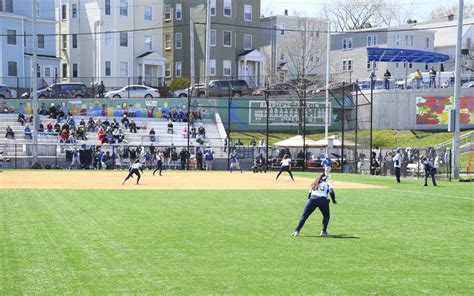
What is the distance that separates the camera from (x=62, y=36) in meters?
77.1

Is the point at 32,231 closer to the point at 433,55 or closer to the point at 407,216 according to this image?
the point at 407,216

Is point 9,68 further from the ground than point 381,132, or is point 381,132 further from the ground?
point 9,68

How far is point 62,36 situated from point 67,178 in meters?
44.7

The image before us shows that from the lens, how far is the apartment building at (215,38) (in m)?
75.9

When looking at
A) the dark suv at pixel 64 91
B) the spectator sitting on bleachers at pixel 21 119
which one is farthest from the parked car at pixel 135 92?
the spectator sitting on bleachers at pixel 21 119

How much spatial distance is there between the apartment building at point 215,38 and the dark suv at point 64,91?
54.7ft

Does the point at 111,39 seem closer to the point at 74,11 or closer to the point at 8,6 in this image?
the point at 74,11

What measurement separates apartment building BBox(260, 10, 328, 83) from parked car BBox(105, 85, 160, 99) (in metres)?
19.8

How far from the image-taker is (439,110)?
58125 mm

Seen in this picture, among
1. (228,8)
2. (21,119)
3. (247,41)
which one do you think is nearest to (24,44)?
(21,119)

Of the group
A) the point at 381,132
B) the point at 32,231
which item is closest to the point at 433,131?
the point at 381,132

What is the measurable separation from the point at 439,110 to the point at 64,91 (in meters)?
32.2

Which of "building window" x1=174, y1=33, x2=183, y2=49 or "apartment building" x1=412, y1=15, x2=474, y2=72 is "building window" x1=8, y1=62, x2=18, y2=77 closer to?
"building window" x1=174, y1=33, x2=183, y2=49

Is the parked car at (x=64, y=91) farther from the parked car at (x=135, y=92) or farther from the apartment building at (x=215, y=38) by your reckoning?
the apartment building at (x=215, y=38)
